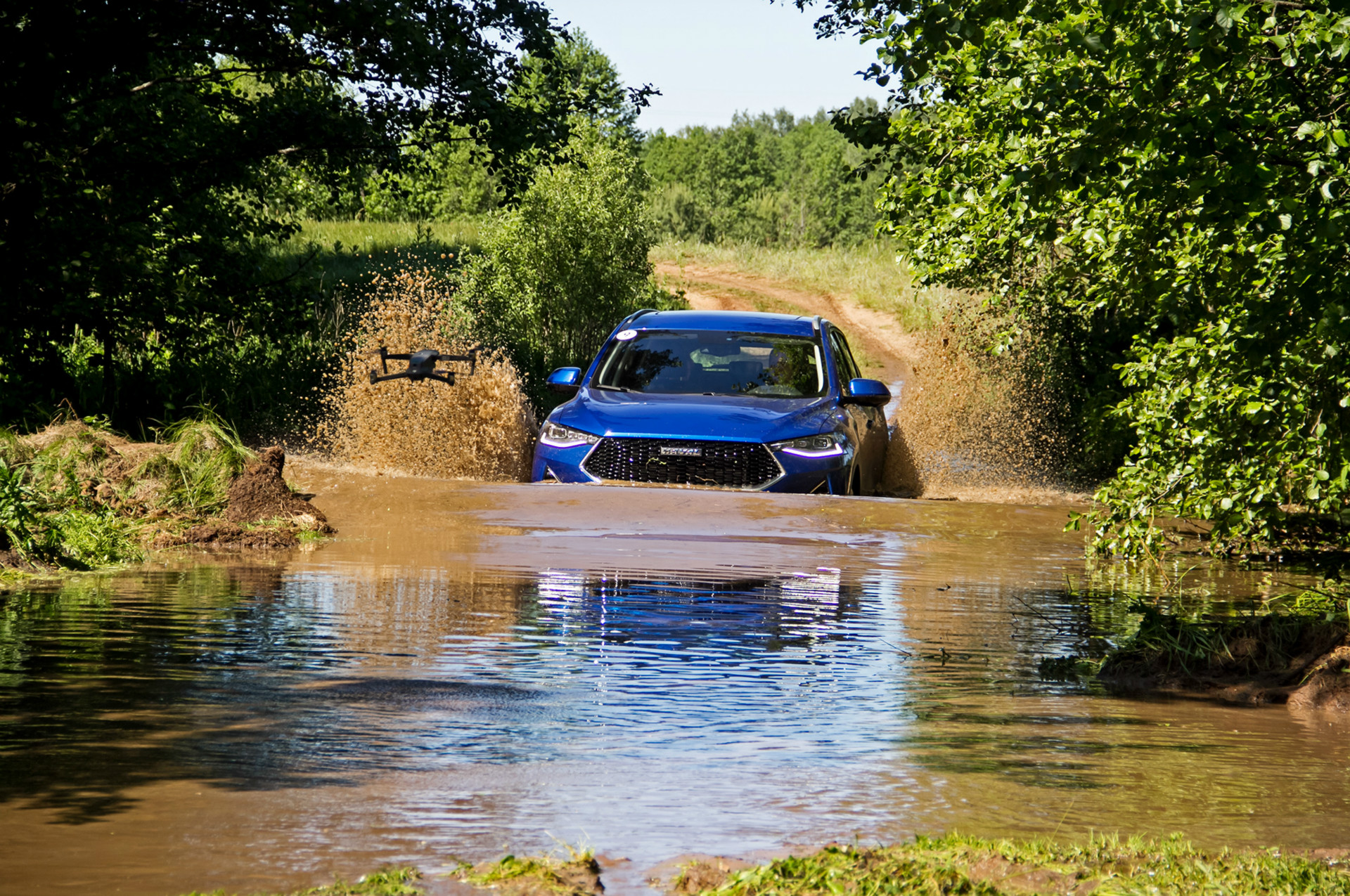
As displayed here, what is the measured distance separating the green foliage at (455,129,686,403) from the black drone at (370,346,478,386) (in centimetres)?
1299

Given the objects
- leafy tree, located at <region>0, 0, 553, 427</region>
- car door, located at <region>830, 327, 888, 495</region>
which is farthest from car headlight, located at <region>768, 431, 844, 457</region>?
leafy tree, located at <region>0, 0, 553, 427</region>

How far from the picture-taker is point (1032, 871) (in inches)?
125

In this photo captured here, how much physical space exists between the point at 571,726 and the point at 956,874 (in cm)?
164

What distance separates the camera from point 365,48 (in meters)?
15.5

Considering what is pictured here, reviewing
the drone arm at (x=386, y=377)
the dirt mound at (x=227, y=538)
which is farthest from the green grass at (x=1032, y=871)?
the drone arm at (x=386, y=377)

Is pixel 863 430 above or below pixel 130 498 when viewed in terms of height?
above

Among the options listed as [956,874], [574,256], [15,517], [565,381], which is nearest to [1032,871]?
[956,874]

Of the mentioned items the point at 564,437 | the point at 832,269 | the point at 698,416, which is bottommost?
the point at 564,437

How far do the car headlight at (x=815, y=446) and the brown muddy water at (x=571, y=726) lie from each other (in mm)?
2208

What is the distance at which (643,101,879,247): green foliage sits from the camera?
94000 mm

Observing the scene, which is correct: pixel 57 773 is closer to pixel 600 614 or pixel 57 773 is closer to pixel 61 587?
pixel 600 614

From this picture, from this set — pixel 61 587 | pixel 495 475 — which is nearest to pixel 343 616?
pixel 61 587

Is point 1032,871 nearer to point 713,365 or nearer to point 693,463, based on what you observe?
point 693,463

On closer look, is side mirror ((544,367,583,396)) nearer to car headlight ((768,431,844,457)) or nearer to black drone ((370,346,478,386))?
car headlight ((768,431,844,457))
